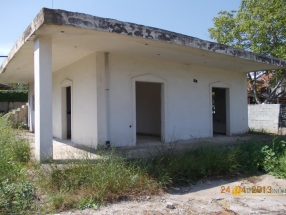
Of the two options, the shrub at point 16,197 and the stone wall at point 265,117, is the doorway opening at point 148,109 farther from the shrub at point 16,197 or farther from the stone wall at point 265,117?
the shrub at point 16,197

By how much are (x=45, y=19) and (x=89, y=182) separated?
299cm

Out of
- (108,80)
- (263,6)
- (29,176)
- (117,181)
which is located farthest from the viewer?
(263,6)

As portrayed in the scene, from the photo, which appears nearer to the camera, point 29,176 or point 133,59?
point 29,176

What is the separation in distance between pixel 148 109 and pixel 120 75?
444 centimetres

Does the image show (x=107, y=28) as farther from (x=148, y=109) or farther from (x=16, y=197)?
(x=148, y=109)

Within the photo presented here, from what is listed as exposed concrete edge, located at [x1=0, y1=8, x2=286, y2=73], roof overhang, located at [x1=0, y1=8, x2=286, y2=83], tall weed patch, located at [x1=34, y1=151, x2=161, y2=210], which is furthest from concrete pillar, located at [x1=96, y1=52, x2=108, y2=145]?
tall weed patch, located at [x1=34, y1=151, x2=161, y2=210]

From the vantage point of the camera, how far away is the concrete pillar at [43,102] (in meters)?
5.45

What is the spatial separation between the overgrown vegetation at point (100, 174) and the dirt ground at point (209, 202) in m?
0.20

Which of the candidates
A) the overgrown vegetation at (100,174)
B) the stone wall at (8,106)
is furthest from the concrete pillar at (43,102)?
the stone wall at (8,106)

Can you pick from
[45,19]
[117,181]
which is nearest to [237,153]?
[117,181]

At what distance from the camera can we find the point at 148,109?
12.1 metres

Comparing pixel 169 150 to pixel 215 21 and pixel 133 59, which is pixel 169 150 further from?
pixel 215 21

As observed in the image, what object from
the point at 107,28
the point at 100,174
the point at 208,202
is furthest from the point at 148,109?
the point at 208,202

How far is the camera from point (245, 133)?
11578 mm
